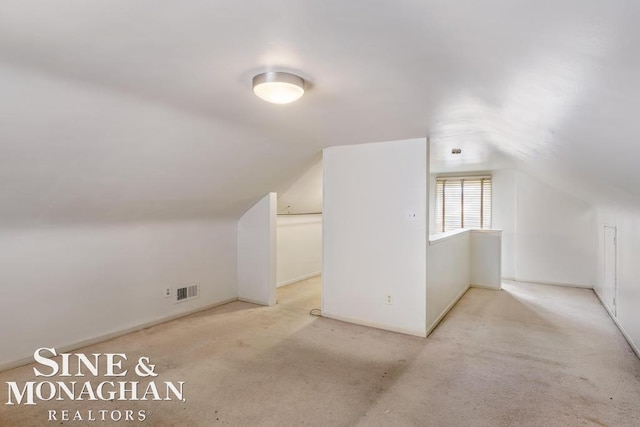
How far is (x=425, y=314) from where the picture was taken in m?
3.38

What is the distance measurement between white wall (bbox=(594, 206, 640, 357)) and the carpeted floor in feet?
0.54

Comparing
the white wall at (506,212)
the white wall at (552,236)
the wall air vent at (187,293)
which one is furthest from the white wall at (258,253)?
the white wall at (552,236)

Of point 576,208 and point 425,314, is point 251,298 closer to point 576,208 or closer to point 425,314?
point 425,314

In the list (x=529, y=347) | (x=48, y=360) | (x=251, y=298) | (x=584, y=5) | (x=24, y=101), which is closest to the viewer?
(x=584, y=5)

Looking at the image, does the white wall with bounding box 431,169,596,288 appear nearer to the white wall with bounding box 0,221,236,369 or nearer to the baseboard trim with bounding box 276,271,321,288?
the baseboard trim with bounding box 276,271,321,288

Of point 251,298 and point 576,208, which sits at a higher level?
point 576,208

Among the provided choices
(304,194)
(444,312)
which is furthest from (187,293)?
(444,312)

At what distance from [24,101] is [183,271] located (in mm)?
2533

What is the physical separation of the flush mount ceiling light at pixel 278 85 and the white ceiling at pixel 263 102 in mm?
60

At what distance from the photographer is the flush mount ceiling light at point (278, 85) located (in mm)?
1779

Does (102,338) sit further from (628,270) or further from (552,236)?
(552,236)

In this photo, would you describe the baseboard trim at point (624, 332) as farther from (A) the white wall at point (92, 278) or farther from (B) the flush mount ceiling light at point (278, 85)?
(A) the white wall at point (92, 278)

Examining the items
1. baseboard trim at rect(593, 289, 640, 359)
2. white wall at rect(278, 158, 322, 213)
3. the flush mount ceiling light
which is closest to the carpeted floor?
baseboard trim at rect(593, 289, 640, 359)

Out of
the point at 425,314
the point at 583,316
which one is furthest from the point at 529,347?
the point at 583,316
